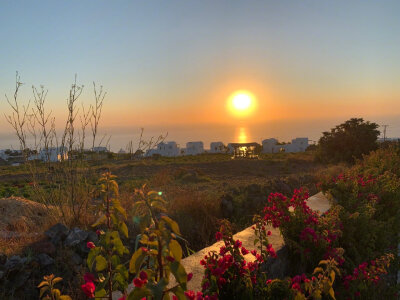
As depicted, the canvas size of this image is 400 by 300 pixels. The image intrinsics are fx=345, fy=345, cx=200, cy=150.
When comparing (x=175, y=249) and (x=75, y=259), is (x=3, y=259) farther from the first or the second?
(x=175, y=249)

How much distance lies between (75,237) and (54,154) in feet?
7.60

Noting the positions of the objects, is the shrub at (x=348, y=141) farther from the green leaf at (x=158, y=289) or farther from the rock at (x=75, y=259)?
the green leaf at (x=158, y=289)

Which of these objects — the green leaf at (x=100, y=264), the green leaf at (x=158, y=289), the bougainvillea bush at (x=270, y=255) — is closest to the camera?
the green leaf at (x=158, y=289)

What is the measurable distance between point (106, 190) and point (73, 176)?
410 centimetres

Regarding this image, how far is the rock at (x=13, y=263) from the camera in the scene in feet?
11.5

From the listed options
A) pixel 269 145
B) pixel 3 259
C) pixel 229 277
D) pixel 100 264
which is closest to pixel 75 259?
pixel 3 259

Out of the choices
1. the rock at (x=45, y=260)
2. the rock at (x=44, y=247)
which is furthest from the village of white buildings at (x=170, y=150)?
the rock at (x=45, y=260)

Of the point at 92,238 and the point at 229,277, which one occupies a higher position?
the point at 229,277

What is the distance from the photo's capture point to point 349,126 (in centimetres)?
2038

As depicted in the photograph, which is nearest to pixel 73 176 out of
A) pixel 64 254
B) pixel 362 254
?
pixel 64 254

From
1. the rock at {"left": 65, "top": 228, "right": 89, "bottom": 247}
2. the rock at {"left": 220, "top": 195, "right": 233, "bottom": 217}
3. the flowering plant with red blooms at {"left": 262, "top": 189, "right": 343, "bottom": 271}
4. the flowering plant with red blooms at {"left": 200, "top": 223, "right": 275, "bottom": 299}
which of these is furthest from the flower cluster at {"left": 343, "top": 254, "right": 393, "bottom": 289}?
the rock at {"left": 220, "top": 195, "right": 233, "bottom": 217}

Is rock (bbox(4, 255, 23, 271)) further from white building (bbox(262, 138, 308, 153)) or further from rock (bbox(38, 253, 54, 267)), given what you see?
white building (bbox(262, 138, 308, 153))

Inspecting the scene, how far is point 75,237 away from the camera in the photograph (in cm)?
434

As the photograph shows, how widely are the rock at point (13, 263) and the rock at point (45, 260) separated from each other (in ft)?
0.79
